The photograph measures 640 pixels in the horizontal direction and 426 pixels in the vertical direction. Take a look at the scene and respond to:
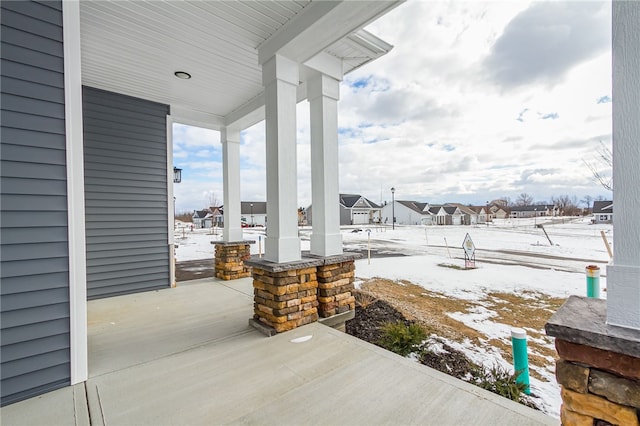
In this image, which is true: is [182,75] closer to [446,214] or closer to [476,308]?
[476,308]

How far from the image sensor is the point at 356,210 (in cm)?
3391

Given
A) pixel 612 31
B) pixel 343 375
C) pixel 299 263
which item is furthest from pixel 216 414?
pixel 612 31

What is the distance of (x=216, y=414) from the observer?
167 centimetres

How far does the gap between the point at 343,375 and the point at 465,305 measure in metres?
3.61

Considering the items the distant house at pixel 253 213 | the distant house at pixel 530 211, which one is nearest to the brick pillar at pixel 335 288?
the distant house at pixel 253 213

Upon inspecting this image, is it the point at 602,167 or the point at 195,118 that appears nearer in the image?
the point at 195,118

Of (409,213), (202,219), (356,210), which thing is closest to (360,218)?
(356,210)

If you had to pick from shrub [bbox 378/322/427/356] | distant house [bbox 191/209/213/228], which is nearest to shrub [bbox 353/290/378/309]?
shrub [bbox 378/322/427/356]

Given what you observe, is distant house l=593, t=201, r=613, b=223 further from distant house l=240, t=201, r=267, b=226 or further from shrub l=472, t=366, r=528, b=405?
shrub l=472, t=366, r=528, b=405

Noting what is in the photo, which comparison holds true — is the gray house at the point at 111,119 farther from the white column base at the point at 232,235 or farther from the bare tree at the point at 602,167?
the bare tree at the point at 602,167

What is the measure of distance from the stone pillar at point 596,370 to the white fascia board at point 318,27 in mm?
2496

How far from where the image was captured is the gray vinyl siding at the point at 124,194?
413 cm

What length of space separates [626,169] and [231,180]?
5.30 m

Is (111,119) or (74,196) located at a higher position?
(111,119)
